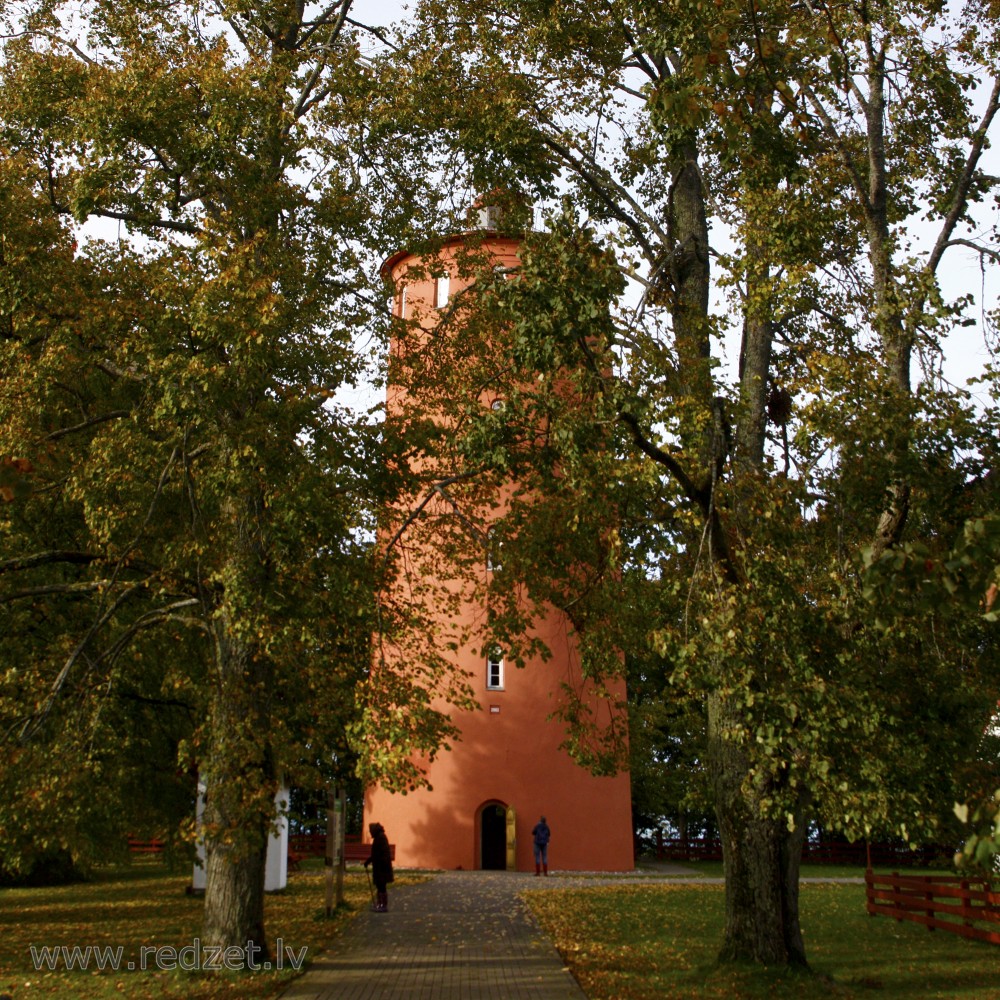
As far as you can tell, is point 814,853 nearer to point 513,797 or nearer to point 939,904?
point 513,797

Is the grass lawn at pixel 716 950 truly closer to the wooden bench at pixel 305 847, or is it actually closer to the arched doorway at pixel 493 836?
the arched doorway at pixel 493 836

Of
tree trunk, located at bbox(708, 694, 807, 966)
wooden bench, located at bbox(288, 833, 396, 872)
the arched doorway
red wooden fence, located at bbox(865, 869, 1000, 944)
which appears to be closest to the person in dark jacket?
tree trunk, located at bbox(708, 694, 807, 966)

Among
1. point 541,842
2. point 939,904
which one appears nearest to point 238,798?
point 939,904

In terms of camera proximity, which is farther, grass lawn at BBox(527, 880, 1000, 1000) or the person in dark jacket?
the person in dark jacket

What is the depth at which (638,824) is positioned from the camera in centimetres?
4031

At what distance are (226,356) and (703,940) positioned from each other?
31.4 ft

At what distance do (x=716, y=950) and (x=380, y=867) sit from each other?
19.8 feet

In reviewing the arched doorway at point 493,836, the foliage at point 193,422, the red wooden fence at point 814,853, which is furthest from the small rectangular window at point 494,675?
the foliage at point 193,422

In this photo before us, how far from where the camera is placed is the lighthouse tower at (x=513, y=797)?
1066 inches

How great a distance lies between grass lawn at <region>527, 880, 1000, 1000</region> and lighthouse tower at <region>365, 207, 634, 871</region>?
718 centimetres

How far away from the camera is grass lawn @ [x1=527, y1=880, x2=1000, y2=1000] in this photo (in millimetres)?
9984

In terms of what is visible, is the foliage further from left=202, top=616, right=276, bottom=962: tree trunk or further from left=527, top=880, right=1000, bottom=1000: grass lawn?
left=527, top=880, right=1000, bottom=1000: grass lawn

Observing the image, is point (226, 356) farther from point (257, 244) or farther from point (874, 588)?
point (874, 588)

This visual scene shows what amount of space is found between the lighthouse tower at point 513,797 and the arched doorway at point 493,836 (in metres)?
0.03
